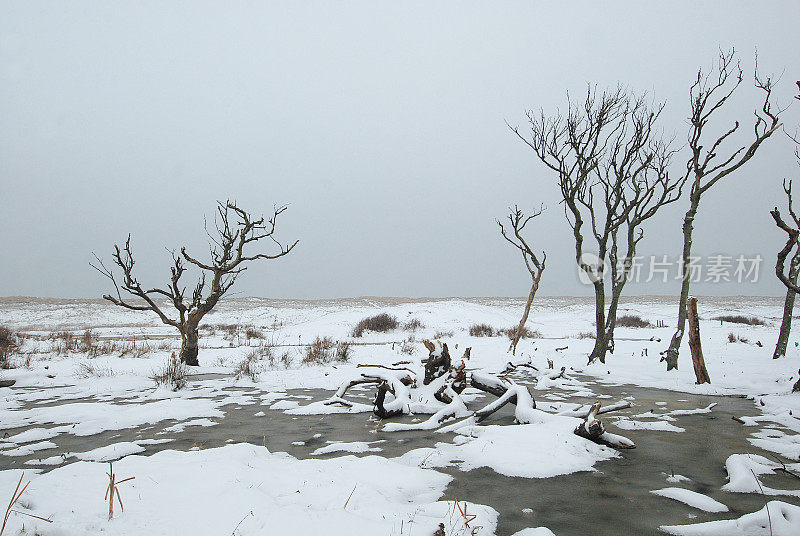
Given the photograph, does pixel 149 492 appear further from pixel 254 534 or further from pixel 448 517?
pixel 448 517

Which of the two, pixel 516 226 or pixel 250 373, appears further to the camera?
pixel 516 226

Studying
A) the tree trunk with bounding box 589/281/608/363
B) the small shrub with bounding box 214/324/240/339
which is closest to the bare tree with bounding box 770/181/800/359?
the tree trunk with bounding box 589/281/608/363

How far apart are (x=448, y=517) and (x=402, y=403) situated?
129 inches

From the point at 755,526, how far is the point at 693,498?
1.78 feet

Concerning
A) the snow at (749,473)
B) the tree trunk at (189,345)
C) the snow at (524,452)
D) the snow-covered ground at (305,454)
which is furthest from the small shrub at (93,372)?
the snow at (749,473)

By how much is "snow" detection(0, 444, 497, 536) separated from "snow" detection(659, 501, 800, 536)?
3.72 feet

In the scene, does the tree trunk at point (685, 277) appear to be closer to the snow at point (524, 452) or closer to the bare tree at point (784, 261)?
the bare tree at point (784, 261)

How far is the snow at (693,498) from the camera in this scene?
9.66ft

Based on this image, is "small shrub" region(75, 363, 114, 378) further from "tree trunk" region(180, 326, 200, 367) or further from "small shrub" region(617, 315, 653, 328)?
"small shrub" region(617, 315, 653, 328)

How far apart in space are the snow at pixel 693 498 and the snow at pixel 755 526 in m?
0.29

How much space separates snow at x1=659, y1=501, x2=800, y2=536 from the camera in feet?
8.25

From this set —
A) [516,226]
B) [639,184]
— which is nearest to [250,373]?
[516,226]

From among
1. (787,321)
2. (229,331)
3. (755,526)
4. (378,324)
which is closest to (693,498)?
(755,526)

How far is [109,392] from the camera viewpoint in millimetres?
8102
